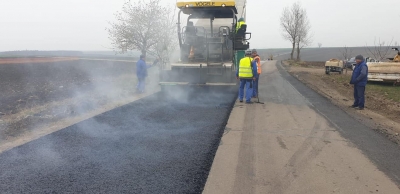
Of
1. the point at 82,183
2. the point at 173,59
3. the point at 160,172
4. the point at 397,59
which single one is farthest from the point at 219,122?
the point at 397,59

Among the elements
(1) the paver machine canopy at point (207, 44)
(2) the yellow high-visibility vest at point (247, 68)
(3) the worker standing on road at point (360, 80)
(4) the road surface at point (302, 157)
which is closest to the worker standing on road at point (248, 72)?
(2) the yellow high-visibility vest at point (247, 68)

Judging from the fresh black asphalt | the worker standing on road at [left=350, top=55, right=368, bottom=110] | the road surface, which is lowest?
the road surface

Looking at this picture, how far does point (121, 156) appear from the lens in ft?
14.9

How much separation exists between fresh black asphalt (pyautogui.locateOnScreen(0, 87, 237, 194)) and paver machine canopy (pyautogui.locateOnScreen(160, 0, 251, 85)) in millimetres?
2964

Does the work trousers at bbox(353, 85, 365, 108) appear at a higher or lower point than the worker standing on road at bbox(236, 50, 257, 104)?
lower

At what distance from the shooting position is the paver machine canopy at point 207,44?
1025 centimetres

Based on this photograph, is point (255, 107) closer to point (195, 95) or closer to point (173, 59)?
point (195, 95)

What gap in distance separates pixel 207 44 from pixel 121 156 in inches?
267

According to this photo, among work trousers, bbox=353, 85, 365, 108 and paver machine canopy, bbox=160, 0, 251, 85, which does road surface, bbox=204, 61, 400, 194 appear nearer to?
work trousers, bbox=353, 85, 365, 108

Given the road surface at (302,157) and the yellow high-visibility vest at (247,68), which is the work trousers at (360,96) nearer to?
the road surface at (302,157)

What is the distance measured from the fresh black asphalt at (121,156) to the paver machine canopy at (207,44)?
2.96m

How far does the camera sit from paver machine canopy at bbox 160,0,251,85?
10.2 meters

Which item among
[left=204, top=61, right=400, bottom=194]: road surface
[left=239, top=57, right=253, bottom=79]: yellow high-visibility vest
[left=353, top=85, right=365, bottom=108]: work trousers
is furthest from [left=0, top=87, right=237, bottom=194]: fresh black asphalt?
[left=353, top=85, right=365, bottom=108]: work trousers

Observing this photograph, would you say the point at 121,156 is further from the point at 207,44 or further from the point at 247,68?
the point at 207,44
